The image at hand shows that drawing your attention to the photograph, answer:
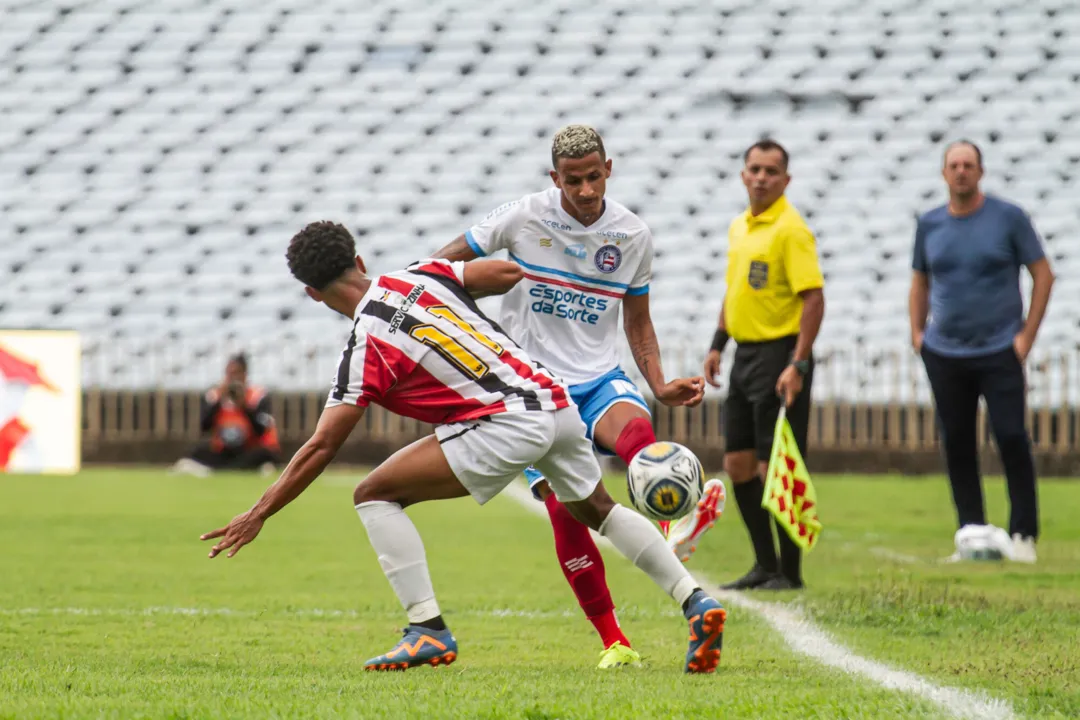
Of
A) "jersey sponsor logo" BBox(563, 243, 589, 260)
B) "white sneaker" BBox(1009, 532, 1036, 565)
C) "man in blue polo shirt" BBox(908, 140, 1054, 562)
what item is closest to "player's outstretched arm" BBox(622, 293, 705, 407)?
"jersey sponsor logo" BBox(563, 243, 589, 260)

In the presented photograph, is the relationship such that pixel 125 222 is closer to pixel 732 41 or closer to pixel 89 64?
pixel 89 64

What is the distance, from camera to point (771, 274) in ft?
21.9

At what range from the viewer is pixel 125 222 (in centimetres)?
2484

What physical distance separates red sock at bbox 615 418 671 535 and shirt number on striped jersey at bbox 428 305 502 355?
22.5 inches

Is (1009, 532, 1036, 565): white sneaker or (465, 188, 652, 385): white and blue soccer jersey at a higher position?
(465, 188, 652, 385): white and blue soccer jersey

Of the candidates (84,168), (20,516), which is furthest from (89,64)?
(20,516)

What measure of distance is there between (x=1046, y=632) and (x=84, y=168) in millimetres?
23074

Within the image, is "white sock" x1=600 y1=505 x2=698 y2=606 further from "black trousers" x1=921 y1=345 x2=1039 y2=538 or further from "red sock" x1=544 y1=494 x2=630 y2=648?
"black trousers" x1=921 y1=345 x2=1039 y2=538

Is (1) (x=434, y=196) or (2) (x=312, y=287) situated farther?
(1) (x=434, y=196)

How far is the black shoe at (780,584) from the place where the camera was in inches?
259

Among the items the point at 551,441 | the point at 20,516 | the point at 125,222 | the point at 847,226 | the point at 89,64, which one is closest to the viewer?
the point at 551,441

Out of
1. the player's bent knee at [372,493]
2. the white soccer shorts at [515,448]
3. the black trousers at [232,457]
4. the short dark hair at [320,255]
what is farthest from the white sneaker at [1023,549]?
the black trousers at [232,457]

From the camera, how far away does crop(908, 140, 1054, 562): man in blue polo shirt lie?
308 inches

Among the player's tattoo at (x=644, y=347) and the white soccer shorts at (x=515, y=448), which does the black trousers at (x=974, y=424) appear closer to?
the player's tattoo at (x=644, y=347)
